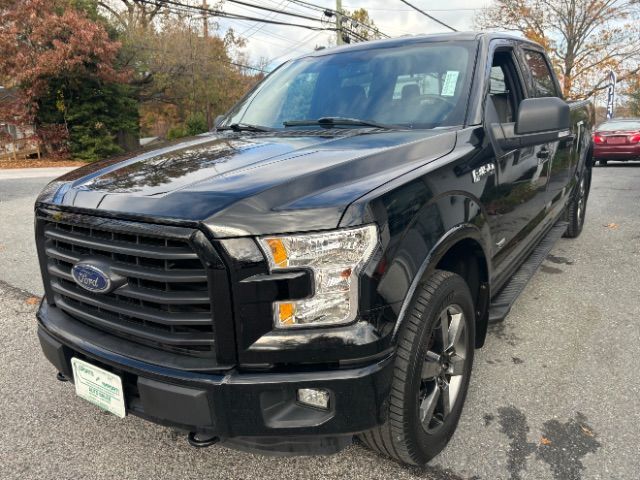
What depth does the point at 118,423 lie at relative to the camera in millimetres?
2436

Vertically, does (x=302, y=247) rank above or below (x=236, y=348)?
above

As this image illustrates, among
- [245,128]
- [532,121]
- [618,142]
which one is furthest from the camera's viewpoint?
[618,142]

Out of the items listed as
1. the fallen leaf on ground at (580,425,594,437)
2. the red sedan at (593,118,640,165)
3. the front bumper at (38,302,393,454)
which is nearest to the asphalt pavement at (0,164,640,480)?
the fallen leaf on ground at (580,425,594,437)

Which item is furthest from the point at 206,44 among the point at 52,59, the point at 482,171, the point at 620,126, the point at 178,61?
the point at 482,171

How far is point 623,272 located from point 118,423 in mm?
4233

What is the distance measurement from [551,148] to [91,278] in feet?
10.1

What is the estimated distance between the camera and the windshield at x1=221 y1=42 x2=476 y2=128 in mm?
2617

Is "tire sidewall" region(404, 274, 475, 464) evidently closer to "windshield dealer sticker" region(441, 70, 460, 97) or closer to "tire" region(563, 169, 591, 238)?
"windshield dealer sticker" region(441, 70, 460, 97)

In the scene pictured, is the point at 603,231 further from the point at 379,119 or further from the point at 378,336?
the point at 378,336

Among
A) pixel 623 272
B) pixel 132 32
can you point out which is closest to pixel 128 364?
pixel 623 272

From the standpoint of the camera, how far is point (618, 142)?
42.2 ft

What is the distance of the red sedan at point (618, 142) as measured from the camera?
12.7 meters

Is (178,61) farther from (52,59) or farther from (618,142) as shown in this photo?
(618,142)

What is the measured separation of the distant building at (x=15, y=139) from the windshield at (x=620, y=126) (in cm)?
2217
